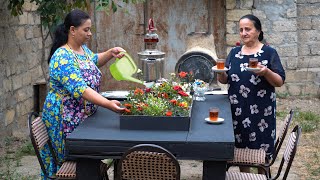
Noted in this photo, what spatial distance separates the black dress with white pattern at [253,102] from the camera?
196 inches

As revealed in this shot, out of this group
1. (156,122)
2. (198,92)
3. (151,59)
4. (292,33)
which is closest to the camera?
(156,122)

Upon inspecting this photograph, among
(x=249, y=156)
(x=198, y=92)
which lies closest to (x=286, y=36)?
(x=198, y=92)

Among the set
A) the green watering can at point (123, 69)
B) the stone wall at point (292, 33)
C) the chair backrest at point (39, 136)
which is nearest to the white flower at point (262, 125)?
the green watering can at point (123, 69)

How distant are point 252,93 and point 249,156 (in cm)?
52

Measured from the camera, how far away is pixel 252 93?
197 inches

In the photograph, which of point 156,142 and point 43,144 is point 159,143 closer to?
point 156,142

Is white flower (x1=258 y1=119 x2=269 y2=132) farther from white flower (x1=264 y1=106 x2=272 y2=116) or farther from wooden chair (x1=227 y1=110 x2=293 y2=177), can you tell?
wooden chair (x1=227 y1=110 x2=293 y2=177)

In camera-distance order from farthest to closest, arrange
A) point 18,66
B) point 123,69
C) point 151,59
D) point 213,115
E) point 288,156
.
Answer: point 18,66 < point 151,59 < point 123,69 < point 213,115 < point 288,156

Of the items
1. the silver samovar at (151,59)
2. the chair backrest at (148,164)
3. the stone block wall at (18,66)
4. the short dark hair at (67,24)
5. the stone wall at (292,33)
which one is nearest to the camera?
the chair backrest at (148,164)

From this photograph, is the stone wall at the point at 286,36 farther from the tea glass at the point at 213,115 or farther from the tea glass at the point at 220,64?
the tea glass at the point at 213,115

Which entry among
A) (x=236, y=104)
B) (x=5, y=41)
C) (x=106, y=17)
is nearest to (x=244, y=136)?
(x=236, y=104)

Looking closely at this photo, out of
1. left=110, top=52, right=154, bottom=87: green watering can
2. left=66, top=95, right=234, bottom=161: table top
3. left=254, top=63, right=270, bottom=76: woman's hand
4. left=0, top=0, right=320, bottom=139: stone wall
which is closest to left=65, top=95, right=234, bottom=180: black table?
left=66, top=95, right=234, bottom=161: table top

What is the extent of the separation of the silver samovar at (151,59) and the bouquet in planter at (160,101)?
133 centimetres

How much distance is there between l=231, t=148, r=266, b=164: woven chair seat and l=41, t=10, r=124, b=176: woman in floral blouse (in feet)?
3.92
